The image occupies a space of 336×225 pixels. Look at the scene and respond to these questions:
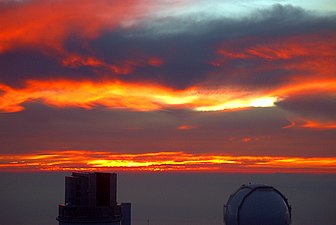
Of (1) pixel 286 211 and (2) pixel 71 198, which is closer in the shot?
(1) pixel 286 211

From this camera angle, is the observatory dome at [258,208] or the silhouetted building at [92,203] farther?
the silhouetted building at [92,203]

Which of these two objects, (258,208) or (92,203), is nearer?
(258,208)

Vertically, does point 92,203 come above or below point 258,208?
above

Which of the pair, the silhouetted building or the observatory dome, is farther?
the silhouetted building

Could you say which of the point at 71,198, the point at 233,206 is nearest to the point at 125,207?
the point at 71,198

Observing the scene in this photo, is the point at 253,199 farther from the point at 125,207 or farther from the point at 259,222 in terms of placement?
the point at 125,207
